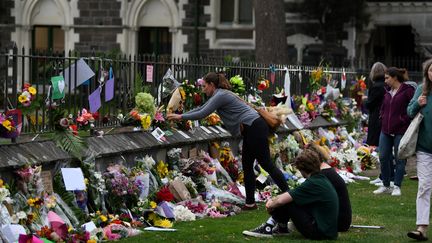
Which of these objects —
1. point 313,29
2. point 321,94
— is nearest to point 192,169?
point 321,94

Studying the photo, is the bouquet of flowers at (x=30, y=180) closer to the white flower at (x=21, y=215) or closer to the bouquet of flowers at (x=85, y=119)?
the white flower at (x=21, y=215)

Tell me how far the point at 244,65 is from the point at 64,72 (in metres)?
5.57

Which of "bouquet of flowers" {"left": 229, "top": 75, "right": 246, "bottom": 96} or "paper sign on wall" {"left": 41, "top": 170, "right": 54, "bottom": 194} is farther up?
"bouquet of flowers" {"left": 229, "top": 75, "right": 246, "bottom": 96}

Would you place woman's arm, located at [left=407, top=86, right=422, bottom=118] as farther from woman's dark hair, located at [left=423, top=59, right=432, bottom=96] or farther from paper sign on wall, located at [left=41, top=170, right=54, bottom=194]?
paper sign on wall, located at [left=41, top=170, right=54, bottom=194]

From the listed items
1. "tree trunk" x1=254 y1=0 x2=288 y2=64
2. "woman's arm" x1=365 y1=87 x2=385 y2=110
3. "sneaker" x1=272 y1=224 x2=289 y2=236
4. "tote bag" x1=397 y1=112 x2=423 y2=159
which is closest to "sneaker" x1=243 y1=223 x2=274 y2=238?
"sneaker" x1=272 y1=224 x2=289 y2=236

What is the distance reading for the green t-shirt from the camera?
9656mm

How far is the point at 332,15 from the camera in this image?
30.6 m

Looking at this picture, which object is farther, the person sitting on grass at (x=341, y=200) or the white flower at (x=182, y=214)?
the white flower at (x=182, y=214)

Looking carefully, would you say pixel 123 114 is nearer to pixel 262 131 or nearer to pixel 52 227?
pixel 262 131

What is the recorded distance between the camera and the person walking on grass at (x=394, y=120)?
524 inches

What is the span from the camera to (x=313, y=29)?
103 feet

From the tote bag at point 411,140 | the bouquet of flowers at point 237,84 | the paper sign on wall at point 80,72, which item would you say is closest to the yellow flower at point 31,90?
the paper sign on wall at point 80,72

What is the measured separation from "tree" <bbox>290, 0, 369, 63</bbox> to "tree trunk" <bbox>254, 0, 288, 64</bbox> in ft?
10.9

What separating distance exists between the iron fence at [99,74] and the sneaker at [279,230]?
2.50 m
